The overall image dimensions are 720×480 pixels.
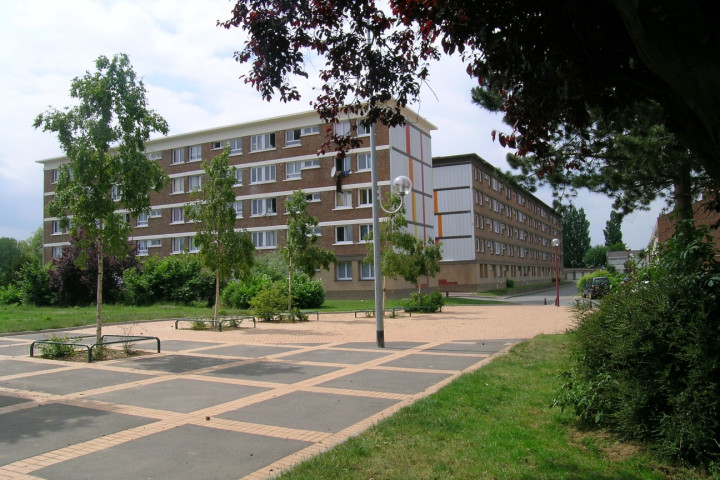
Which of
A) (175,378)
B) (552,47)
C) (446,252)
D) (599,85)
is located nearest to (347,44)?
(552,47)

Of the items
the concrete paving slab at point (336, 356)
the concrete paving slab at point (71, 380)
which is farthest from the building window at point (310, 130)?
the concrete paving slab at point (71, 380)

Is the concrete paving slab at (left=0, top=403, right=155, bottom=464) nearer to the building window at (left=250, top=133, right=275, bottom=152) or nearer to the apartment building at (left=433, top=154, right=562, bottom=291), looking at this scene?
the building window at (left=250, top=133, right=275, bottom=152)

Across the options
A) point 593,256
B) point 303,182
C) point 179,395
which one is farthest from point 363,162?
point 593,256

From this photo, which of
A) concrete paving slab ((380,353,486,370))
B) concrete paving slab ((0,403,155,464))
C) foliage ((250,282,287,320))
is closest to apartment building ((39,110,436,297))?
foliage ((250,282,287,320))

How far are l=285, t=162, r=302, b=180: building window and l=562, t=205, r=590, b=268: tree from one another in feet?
294

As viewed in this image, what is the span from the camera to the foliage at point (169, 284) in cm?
3366

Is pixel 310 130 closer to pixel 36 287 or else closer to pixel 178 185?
pixel 178 185

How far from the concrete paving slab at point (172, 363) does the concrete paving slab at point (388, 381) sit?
127 inches

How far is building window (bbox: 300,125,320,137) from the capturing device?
149ft

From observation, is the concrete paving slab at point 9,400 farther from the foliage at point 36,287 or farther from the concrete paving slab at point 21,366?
the foliage at point 36,287

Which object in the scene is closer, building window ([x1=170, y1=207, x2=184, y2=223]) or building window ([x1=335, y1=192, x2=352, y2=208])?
building window ([x1=335, y1=192, x2=352, y2=208])

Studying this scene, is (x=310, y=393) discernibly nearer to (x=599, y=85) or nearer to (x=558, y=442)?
(x=558, y=442)

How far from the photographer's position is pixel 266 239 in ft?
157

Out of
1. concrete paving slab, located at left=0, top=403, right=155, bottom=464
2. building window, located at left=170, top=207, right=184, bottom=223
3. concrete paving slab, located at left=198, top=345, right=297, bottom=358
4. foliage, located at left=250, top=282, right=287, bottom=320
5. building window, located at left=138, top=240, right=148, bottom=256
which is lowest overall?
concrete paving slab, located at left=198, top=345, right=297, bottom=358
